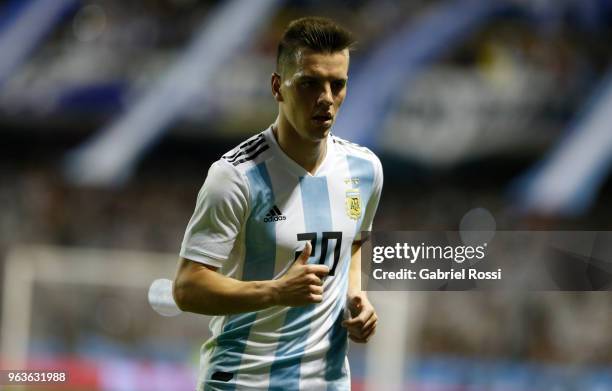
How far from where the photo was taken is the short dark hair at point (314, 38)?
9.14ft

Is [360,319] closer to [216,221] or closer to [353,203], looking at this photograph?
[353,203]

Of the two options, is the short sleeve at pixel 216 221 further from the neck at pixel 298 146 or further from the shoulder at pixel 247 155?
the neck at pixel 298 146

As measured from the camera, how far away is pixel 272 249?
9.40 feet

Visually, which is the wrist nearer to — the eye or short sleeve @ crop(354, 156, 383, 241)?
short sleeve @ crop(354, 156, 383, 241)

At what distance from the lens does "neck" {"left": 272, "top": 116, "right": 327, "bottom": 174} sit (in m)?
2.94

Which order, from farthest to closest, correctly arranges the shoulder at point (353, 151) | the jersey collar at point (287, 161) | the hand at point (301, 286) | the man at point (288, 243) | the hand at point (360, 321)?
the shoulder at point (353, 151), the jersey collar at point (287, 161), the hand at point (360, 321), the man at point (288, 243), the hand at point (301, 286)

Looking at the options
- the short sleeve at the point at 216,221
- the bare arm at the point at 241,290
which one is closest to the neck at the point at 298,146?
the short sleeve at the point at 216,221

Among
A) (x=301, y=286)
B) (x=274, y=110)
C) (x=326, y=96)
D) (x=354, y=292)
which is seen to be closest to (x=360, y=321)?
(x=354, y=292)

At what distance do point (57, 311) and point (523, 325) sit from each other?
3.97m

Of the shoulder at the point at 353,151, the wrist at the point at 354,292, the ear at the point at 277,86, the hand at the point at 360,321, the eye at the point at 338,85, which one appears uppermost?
the ear at the point at 277,86

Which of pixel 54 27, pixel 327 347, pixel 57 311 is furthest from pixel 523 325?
pixel 54 27

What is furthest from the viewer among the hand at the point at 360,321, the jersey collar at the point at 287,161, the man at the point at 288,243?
the jersey collar at the point at 287,161

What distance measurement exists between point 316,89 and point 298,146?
0.24 metres

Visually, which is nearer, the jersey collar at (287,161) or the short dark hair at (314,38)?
the short dark hair at (314,38)
